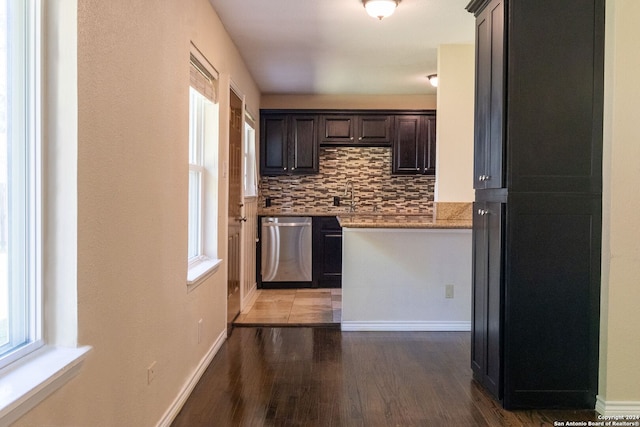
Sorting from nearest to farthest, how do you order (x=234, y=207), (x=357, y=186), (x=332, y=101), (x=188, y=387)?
1. (x=188, y=387)
2. (x=234, y=207)
3. (x=332, y=101)
4. (x=357, y=186)

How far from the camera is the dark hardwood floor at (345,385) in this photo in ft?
8.29

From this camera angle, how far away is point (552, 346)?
2.61 m

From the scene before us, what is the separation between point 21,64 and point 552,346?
2.59 meters

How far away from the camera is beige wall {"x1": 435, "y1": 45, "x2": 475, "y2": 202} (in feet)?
14.3

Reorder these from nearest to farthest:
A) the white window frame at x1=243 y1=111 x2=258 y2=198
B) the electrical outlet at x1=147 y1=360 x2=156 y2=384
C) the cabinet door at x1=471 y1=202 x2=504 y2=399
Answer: the electrical outlet at x1=147 y1=360 x2=156 y2=384
the cabinet door at x1=471 y1=202 x2=504 y2=399
the white window frame at x1=243 y1=111 x2=258 y2=198

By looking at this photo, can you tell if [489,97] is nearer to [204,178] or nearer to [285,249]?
[204,178]

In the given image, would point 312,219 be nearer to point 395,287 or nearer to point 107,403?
point 395,287

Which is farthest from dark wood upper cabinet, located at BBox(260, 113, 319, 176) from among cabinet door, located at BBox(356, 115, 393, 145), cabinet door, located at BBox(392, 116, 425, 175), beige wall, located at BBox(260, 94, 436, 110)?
cabinet door, located at BBox(392, 116, 425, 175)

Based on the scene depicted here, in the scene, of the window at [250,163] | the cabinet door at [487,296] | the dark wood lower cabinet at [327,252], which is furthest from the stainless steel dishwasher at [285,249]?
the cabinet door at [487,296]

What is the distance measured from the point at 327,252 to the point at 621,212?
12.7 feet

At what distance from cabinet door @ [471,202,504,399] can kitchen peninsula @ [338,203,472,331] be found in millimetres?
1133

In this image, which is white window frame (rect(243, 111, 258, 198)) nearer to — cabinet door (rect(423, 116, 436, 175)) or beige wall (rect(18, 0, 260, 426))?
cabinet door (rect(423, 116, 436, 175))

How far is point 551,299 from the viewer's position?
2609 mm

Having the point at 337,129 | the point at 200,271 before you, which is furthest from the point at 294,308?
the point at 337,129
